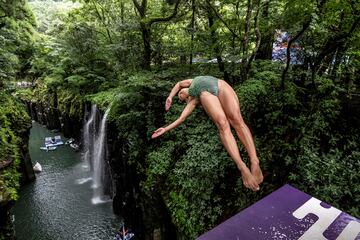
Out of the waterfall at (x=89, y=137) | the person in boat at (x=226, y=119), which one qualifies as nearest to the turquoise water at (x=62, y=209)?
the waterfall at (x=89, y=137)

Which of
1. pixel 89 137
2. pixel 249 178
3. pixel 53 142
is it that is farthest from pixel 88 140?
pixel 249 178

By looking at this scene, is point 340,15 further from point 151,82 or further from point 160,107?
point 160,107

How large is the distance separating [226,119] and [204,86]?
59 cm

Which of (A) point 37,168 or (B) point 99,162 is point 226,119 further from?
(A) point 37,168

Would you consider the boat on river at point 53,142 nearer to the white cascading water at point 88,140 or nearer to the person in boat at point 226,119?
the white cascading water at point 88,140

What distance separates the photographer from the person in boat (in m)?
3.20

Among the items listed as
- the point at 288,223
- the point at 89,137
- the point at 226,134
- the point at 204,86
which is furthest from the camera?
the point at 89,137

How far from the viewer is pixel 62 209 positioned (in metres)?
12.0

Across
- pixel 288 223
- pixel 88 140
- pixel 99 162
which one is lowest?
pixel 99 162

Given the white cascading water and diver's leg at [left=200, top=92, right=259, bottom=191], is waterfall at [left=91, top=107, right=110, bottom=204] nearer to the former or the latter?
the white cascading water

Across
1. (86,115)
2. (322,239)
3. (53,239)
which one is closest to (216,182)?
(322,239)

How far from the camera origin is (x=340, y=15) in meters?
5.74

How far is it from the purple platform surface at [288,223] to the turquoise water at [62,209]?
880 centimetres

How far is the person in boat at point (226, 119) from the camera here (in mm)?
3201
